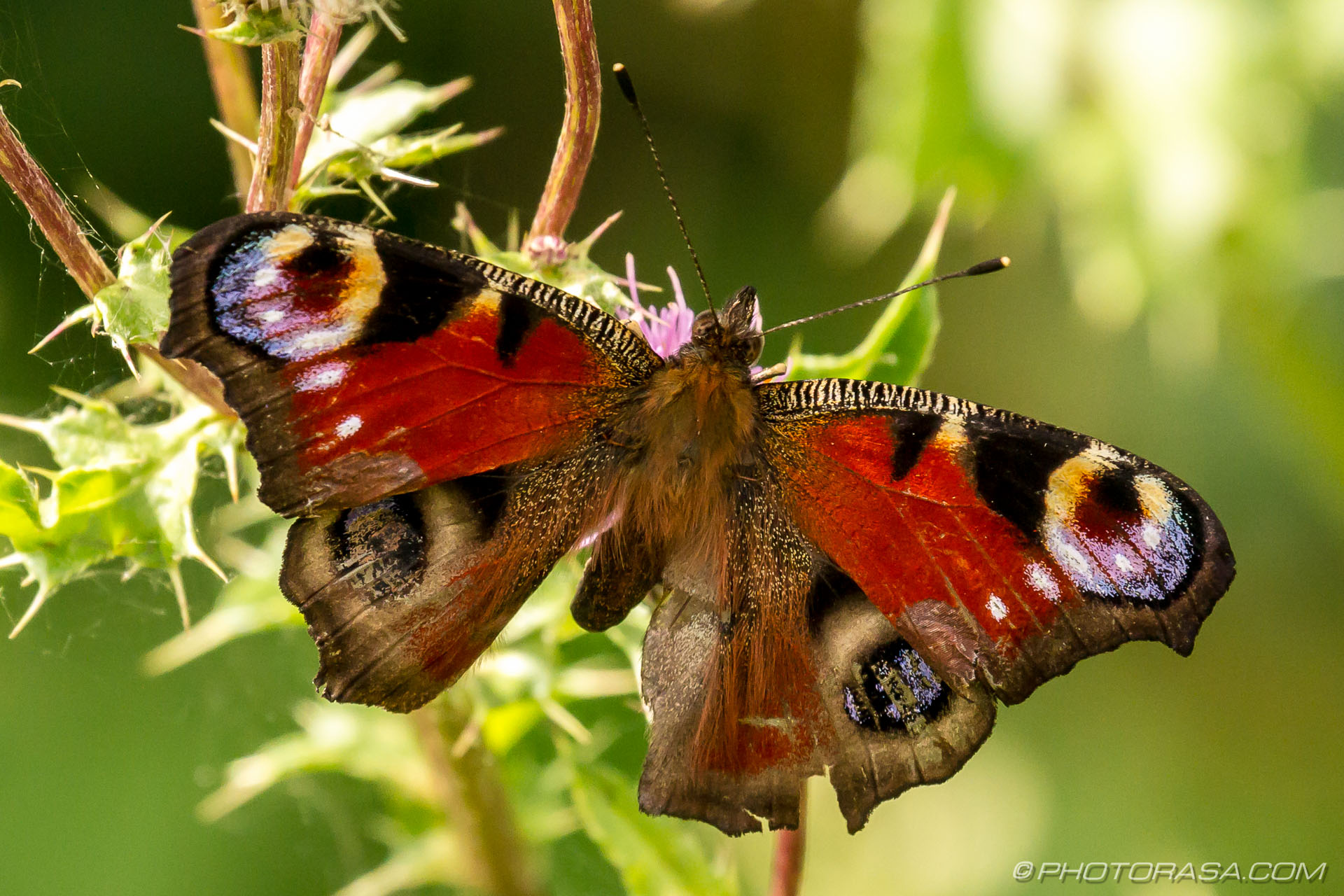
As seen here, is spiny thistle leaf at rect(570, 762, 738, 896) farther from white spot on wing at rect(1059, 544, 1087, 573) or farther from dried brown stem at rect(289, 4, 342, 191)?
dried brown stem at rect(289, 4, 342, 191)

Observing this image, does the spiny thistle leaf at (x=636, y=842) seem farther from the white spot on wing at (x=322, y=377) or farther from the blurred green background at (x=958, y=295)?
the white spot on wing at (x=322, y=377)

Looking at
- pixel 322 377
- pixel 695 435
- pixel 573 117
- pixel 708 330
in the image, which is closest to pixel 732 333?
pixel 708 330

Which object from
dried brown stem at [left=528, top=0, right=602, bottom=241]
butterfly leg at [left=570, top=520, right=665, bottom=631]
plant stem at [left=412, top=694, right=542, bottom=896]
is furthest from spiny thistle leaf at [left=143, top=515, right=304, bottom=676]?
Answer: dried brown stem at [left=528, top=0, right=602, bottom=241]

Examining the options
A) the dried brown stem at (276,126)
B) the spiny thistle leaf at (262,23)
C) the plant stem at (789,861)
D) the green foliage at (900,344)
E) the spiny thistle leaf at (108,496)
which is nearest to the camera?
the spiny thistle leaf at (262,23)

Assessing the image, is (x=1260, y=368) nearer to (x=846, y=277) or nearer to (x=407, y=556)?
(x=846, y=277)

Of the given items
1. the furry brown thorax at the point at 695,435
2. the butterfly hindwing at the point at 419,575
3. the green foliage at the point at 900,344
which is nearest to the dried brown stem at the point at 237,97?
the butterfly hindwing at the point at 419,575
